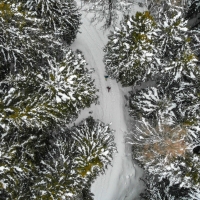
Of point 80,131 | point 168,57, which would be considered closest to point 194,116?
point 168,57

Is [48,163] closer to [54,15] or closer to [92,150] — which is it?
[92,150]

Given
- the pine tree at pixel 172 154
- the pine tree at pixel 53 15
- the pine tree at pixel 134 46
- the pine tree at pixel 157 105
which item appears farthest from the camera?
the pine tree at pixel 157 105

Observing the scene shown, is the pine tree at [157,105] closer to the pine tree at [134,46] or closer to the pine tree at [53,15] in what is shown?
the pine tree at [134,46]

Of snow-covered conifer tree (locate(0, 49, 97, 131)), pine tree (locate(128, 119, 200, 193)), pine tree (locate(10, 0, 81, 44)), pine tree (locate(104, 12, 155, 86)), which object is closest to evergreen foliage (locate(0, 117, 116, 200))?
snow-covered conifer tree (locate(0, 49, 97, 131))

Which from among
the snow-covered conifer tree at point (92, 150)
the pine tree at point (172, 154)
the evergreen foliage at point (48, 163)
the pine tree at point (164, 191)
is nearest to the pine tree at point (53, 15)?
the evergreen foliage at point (48, 163)

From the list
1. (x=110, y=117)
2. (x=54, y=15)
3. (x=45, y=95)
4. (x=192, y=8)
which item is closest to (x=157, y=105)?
(x=110, y=117)

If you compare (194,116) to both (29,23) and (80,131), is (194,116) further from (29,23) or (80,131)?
(29,23)
